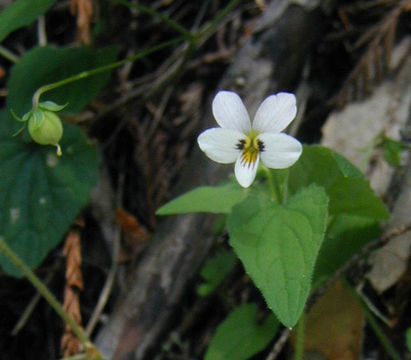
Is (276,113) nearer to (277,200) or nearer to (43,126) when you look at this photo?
(277,200)

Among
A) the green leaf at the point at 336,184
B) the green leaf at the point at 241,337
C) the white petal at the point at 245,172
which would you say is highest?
the white petal at the point at 245,172

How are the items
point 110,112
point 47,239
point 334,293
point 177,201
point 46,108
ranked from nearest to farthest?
point 46,108 → point 177,201 → point 334,293 → point 47,239 → point 110,112

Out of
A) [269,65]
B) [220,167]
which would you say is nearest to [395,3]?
[269,65]

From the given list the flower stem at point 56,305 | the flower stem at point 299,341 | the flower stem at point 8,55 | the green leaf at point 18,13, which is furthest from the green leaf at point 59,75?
the flower stem at point 299,341

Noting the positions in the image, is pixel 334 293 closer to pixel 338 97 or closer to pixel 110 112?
pixel 338 97

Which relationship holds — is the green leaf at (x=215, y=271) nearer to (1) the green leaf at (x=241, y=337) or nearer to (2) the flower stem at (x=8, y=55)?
(1) the green leaf at (x=241, y=337)

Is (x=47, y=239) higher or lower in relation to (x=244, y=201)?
lower

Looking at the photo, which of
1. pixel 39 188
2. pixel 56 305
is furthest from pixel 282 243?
pixel 39 188
